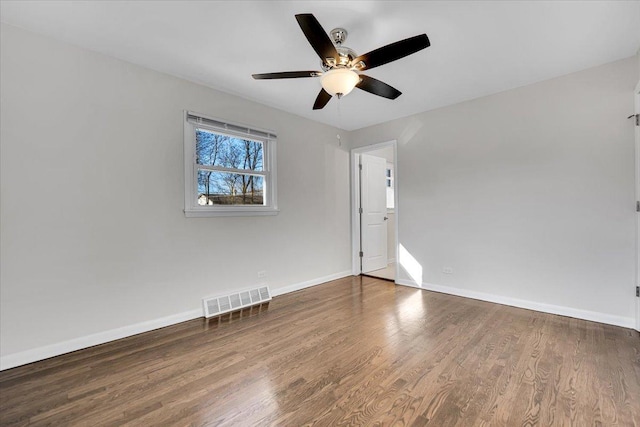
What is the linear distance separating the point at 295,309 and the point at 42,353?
2.17m

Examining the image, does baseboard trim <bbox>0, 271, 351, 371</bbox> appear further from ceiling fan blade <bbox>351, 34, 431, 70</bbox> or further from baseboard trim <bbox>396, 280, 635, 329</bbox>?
baseboard trim <bbox>396, 280, 635, 329</bbox>

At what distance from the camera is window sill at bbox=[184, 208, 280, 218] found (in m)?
3.04

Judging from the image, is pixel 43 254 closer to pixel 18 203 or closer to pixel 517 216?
pixel 18 203

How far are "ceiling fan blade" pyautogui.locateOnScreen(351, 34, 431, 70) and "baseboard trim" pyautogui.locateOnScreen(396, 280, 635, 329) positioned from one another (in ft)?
9.96

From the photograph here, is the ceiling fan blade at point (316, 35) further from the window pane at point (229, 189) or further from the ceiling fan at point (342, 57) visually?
the window pane at point (229, 189)

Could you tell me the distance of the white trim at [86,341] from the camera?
2.12 meters

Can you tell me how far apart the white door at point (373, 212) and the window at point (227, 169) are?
1891 mm

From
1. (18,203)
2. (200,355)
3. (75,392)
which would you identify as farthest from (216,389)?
(18,203)

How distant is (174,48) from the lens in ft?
8.05

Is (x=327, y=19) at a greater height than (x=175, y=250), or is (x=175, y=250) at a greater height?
(x=327, y=19)

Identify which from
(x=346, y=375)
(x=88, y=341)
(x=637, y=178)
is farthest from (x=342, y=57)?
(x=88, y=341)

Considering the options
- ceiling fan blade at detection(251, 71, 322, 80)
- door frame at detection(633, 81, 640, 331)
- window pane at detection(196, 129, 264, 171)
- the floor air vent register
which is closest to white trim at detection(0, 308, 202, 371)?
the floor air vent register

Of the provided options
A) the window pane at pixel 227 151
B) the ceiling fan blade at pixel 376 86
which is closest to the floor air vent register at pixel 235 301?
the window pane at pixel 227 151

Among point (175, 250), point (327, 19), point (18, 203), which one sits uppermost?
point (327, 19)
